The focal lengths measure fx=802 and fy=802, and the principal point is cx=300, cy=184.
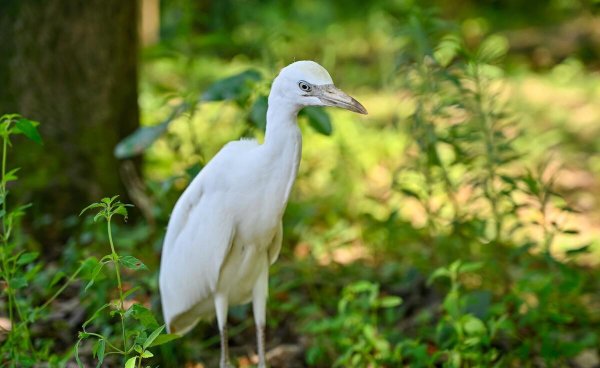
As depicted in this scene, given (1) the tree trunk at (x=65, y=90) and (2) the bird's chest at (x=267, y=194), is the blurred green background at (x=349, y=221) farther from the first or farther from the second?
(2) the bird's chest at (x=267, y=194)

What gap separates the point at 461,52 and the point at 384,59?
5.39 m

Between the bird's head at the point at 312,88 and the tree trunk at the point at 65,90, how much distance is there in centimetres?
220

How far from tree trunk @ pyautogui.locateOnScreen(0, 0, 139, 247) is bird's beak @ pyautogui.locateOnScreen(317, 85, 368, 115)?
234 centimetres

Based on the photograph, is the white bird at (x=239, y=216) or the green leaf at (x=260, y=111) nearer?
the white bird at (x=239, y=216)

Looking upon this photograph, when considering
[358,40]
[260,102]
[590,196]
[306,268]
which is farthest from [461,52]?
[358,40]

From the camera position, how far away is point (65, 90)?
4.57 m

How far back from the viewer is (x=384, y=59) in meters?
9.13

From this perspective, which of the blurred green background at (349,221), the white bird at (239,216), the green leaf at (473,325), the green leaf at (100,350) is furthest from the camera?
the blurred green background at (349,221)

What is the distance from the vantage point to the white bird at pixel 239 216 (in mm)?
2730

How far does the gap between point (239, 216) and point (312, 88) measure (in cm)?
61

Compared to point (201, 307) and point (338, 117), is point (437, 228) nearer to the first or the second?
point (201, 307)

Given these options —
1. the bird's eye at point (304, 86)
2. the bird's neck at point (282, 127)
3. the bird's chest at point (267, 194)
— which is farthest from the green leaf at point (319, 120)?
the bird's eye at point (304, 86)

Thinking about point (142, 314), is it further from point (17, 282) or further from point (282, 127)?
point (282, 127)

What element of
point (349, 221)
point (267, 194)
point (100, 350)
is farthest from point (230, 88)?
point (349, 221)
